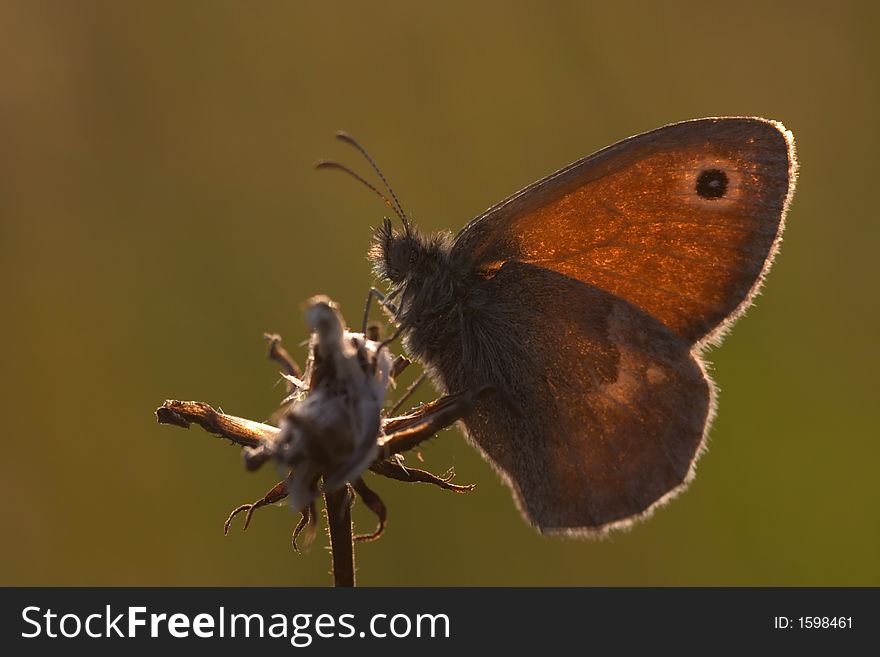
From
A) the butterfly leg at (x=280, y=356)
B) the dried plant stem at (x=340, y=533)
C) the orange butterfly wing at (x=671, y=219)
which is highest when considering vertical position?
the orange butterfly wing at (x=671, y=219)

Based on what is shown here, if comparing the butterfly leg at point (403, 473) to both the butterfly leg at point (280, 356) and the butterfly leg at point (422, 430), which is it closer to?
the butterfly leg at point (422, 430)

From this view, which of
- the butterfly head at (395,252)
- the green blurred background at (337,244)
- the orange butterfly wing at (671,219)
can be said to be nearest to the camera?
the orange butterfly wing at (671,219)

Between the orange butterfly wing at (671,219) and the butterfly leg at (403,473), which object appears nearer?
the butterfly leg at (403,473)

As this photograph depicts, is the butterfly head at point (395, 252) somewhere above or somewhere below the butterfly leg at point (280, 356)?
above

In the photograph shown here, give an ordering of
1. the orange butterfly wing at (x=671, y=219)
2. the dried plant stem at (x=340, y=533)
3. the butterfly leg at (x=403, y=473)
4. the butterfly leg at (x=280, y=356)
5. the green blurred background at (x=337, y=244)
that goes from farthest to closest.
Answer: the green blurred background at (x=337, y=244) → the orange butterfly wing at (x=671, y=219) → the butterfly leg at (x=280, y=356) → the butterfly leg at (x=403, y=473) → the dried plant stem at (x=340, y=533)

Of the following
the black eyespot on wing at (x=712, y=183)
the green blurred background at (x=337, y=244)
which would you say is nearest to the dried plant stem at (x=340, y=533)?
the black eyespot on wing at (x=712, y=183)

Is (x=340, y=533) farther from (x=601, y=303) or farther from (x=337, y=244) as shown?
(x=337, y=244)
